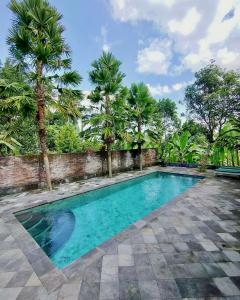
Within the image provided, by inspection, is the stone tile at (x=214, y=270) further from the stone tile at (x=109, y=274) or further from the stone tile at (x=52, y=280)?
the stone tile at (x=52, y=280)

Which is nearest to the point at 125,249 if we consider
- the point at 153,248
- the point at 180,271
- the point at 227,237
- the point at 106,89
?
the point at 153,248

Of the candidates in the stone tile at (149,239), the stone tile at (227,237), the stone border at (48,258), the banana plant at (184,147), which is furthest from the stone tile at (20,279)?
the banana plant at (184,147)

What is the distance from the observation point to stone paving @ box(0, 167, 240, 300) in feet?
6.86

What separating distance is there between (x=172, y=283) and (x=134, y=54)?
13.2 metres

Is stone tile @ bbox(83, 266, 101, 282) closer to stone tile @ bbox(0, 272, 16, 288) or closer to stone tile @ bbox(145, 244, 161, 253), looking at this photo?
stone tile @ bbox(145, 244, 161, 253)

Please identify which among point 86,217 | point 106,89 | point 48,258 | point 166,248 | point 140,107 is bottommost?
point 86,217

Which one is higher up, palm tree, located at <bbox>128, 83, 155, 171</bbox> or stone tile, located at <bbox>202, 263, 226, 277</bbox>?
palm tree, located at <bbox>128, 83, 155, 171</bbox>

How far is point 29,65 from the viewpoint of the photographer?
6535 millimetres

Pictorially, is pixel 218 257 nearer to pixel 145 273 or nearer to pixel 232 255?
pixel 232 255

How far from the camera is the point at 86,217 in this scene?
5328 millimetres

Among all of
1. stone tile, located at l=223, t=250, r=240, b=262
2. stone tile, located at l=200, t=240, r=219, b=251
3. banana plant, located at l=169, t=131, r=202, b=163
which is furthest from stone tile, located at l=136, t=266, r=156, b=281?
banana plant, located at l=169, t=131, r=202, b=163

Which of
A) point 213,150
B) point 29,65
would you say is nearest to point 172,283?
point 29,65

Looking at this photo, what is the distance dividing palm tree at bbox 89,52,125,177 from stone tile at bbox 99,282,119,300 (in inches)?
286

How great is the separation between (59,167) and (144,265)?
265 inches
